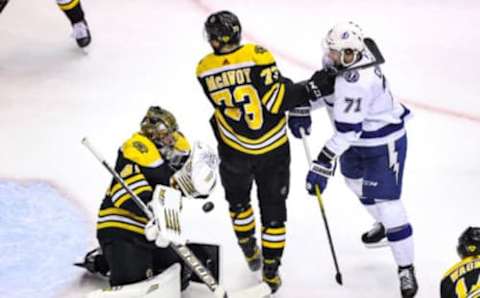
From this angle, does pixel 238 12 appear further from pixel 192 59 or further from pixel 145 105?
pixel 145 105

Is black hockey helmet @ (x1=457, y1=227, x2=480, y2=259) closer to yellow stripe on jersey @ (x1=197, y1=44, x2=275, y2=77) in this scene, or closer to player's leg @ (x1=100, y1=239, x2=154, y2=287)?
yellow stripe on jersey @ (x1=197, y1=44, x2=275, y2=77)

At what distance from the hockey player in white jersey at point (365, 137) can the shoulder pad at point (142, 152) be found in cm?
56

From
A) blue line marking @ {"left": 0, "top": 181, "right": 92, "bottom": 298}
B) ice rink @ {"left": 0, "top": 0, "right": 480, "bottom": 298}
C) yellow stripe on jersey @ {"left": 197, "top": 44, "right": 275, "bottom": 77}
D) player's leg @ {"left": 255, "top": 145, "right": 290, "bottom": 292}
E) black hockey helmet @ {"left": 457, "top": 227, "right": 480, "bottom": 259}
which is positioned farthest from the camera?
ice rink @ {"left": 0, "top": 0, "right": 480, "bottom": 298}

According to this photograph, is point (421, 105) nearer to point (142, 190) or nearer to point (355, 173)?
point (355, 173)

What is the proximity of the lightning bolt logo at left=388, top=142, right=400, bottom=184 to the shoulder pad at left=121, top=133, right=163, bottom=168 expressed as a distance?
0.84m

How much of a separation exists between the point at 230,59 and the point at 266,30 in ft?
8.93

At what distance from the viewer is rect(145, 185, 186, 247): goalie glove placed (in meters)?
3.54

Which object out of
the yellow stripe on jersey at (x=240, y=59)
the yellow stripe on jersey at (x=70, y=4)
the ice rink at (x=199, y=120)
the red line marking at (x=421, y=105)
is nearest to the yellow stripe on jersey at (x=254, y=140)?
the yellow stripe on jersey at (x=240, y=59)

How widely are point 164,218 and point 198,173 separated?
193 mm

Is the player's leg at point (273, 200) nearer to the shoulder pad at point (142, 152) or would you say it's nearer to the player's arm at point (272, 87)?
the player's arm at point (272, 87)

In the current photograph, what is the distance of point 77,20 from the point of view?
5.95 m

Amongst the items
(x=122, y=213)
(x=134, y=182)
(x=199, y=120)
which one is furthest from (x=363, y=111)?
(x=199, y=120)

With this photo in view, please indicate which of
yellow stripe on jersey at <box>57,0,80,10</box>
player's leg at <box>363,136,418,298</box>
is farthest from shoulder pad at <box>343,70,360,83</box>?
yellow stripe on jersey at <box>57,0,80,10</box>

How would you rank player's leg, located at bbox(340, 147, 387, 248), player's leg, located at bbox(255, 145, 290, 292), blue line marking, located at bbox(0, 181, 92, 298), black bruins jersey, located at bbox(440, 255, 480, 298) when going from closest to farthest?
black bruins jersey, located at bbox(440, 255, 480, 298) < player's leg, located at bbox(255, 145, 290, 292) < player's leg, located at bbox(340, 147, 387, 248) < blue line marking, located at bbox(0, 181, 92, 298)
